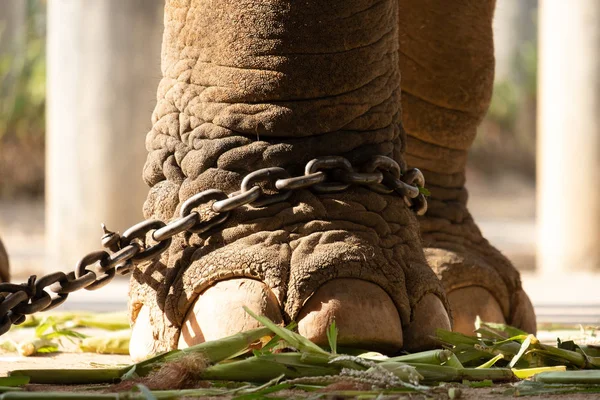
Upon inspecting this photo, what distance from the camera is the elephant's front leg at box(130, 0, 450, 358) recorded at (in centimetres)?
218

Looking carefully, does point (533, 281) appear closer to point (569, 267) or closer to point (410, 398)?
point (569, 267)

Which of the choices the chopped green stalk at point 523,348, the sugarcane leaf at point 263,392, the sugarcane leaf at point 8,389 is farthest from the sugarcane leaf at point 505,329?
the sugarcane leaf at point 8,389

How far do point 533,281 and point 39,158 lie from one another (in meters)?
17.1

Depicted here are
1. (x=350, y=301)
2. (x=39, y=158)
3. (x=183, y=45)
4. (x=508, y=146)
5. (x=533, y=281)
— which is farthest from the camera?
(x=508, y=146)

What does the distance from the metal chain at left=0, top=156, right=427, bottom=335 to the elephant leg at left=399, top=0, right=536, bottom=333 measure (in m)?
0.89

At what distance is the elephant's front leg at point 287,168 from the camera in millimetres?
2176

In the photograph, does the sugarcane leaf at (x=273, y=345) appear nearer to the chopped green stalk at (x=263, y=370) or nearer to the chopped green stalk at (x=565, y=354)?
the chopped green stalk at (x=263, y=370)

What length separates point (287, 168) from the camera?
2.36 meters

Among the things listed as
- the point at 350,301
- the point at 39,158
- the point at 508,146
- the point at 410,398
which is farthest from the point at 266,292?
the point at 508,146

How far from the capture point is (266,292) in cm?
216

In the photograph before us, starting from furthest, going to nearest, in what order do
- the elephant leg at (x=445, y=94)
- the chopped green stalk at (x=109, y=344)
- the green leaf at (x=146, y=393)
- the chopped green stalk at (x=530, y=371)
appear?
the elephant leg at (x=445, y=94), the chopped green stalk at (x=109, y=344), the chopped green stalk at (x=530, y=371), the green leaf at (x=146, y=393)

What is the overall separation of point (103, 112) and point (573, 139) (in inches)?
135

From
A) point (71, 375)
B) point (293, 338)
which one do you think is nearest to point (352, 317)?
point (293, 338)

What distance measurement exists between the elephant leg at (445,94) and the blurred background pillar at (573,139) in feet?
18.8
